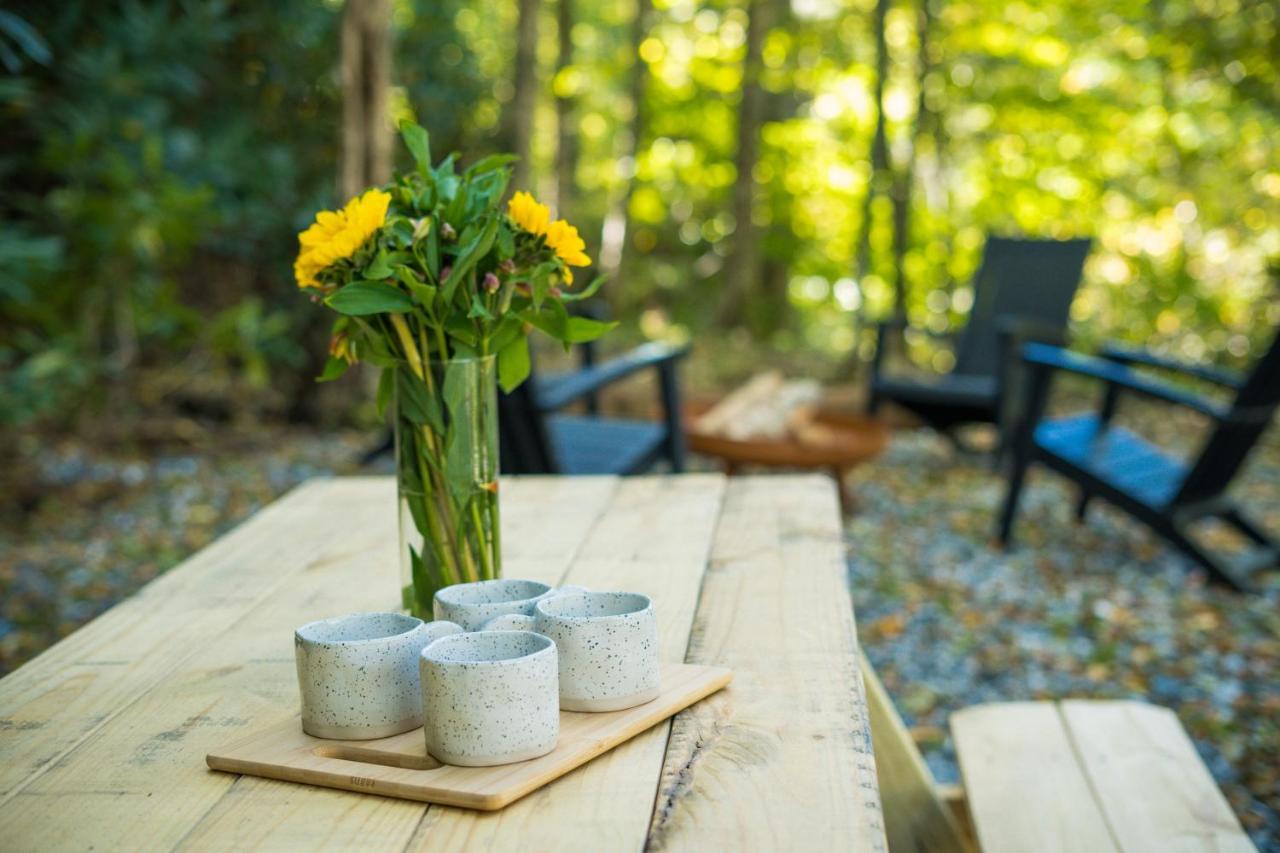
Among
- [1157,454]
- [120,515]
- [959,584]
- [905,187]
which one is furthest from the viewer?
[905,187]

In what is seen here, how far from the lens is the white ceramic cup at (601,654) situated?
101 centimetres

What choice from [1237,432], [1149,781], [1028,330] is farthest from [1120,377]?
[1149,781]

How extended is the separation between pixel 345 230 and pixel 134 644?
1.68 feet

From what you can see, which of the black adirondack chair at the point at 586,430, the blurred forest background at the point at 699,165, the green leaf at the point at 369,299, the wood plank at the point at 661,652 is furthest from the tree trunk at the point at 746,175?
the green leaf at the point at 369,299

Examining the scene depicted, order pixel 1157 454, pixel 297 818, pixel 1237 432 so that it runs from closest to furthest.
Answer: pixel 297 818 → pixel 1237 432 → pixel 1157 454

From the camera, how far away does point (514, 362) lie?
1268 mm

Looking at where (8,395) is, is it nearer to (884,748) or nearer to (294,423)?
(294,423)

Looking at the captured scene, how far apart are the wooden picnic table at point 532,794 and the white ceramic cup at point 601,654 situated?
0.16 ft

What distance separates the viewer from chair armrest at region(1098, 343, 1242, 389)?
125 inches

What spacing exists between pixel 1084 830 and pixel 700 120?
749 centimetres

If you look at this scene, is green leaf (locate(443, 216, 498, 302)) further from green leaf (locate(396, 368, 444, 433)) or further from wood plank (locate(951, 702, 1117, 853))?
wood plank (locate(951, 702, 1117, 853))

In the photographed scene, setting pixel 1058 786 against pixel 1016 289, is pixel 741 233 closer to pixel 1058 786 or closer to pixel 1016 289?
pixel 1016 289

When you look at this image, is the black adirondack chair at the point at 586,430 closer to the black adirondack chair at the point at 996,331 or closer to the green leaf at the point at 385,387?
the green leaf at the point at 385,387

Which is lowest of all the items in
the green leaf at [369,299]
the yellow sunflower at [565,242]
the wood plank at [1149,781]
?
the wood plank at [1149,781]
